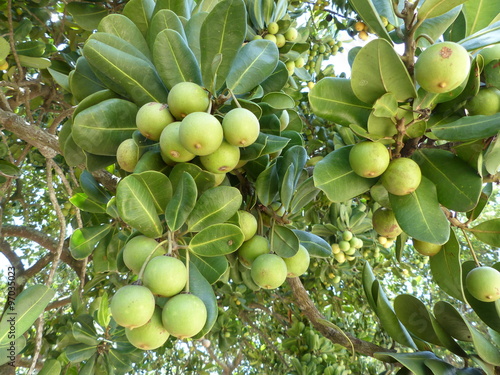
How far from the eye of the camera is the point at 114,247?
1883 millimetres

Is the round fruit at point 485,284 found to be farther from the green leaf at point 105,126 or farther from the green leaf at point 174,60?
the green leaf at point 105,126

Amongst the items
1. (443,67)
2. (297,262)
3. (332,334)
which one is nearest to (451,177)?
(443,67)

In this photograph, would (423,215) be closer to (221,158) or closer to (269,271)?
(269,271)

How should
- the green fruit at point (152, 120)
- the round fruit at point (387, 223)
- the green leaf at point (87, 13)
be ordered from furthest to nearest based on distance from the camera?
the green leaf at point (87, 13) < the round fruit at point (387, 223) < the green fruit at point (152, 120)

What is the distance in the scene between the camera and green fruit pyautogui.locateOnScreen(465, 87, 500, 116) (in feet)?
3.50

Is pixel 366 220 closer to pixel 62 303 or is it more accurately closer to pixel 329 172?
pixel 329 172

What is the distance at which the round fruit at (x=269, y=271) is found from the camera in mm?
1191

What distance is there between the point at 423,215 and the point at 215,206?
1.93ft

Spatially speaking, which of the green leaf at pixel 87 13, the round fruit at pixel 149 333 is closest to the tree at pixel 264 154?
the round fruit at pixel 149 333

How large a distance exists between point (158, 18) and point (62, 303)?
321 cm

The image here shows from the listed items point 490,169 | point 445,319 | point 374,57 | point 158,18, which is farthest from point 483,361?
point 158,18

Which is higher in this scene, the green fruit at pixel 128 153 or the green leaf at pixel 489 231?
the green fruit at pixel 128 153

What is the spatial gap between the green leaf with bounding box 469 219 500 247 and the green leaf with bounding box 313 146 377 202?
0.38 meters

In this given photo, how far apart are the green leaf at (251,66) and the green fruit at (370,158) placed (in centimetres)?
39
